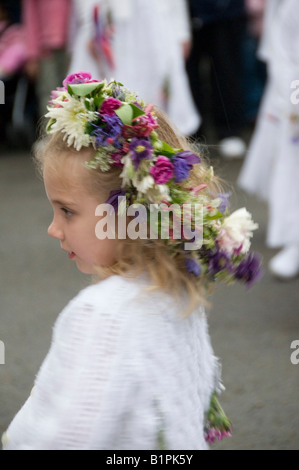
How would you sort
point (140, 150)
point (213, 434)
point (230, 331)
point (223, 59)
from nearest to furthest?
point (140, 150) → point (213, 434) → point (230, 331) → point (223, 59)

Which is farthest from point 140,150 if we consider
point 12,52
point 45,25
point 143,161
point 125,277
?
point 12,52

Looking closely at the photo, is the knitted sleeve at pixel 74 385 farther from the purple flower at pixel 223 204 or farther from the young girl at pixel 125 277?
the purple flower at pixel 223 204

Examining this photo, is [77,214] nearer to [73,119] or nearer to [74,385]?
[73,119]

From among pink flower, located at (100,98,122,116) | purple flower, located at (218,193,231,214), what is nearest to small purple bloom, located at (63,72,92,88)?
pink flower, located at (100,98,122,116)

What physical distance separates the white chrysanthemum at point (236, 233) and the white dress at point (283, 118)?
2598 millimetres

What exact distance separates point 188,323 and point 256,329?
2.36 meters

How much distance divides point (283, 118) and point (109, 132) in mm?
2964

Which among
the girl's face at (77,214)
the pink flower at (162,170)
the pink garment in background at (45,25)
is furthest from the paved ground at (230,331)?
the pink garment in background at (45,25)

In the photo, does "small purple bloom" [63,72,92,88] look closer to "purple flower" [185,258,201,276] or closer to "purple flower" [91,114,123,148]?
"purple flower" [91,114,123,148]

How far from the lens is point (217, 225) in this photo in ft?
6.56

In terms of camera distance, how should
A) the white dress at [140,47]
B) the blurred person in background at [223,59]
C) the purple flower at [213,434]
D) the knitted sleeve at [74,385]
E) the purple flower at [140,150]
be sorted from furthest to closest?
the blurred person in background at [223,59] → the white dress at [140,47] → the purple flower at [213,434] → the purple flower at [140,150] → the knitted sleeve at [74,385]

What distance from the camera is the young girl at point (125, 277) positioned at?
1792mm

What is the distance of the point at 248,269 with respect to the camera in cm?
203

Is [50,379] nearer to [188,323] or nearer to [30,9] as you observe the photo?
[188,323]
